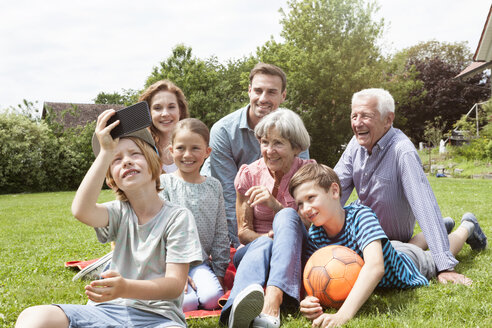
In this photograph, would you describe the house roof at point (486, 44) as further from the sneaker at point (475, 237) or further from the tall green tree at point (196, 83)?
the sneaker at point (475, 237)

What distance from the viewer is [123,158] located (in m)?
2.60

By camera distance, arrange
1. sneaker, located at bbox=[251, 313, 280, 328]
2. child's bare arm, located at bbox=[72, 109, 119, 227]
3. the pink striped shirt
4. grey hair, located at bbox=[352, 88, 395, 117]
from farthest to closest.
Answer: grey hair, located at bbox=[352, 88, 395, 117], the pink striped shirt, sneaker, located at bbox=[251, 313, 280, 328], child's bare arm, located at bbox=[72, 109, 119, 227]

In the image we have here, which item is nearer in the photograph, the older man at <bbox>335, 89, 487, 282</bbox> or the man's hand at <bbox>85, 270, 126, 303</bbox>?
the man's hand at <bbox>85, 270, 126, 303</bbox>

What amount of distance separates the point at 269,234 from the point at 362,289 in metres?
1.07

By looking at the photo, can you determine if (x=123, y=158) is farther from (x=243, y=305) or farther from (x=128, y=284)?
(x=243, y=305)

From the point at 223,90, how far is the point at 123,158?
2270 centimetres

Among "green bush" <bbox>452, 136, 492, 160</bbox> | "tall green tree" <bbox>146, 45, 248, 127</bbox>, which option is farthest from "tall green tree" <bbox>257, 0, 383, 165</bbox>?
"green bush" <bbox>452, 136, 492, 160</bbox>

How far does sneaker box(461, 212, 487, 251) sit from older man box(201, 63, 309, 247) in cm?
253

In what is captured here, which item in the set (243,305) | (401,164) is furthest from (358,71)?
(243,305)

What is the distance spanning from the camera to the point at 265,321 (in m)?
2.99

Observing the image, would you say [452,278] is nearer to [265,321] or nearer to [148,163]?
[265,321]

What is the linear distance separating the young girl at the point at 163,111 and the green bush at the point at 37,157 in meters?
22.2

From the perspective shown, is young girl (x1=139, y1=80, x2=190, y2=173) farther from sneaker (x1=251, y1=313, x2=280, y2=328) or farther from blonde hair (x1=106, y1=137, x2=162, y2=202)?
sneaker (x1=251, y1=313, x2=280, y2=328)

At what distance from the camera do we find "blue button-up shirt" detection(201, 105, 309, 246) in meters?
5.39
